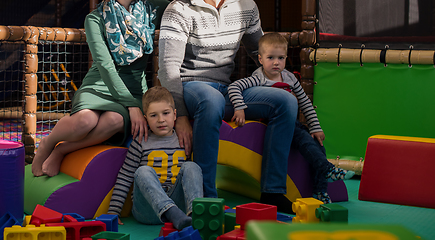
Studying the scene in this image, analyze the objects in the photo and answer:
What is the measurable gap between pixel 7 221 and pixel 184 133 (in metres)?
0.69

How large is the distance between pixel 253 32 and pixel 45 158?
3.51 feet

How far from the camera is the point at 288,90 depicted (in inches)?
76.5

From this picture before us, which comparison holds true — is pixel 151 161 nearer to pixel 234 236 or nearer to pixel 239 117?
pixel 239 117

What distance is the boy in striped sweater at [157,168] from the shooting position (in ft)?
5.11

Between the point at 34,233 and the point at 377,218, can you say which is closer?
the point at 34,233

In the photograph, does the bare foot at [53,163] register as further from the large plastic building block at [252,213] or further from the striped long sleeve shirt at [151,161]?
the large plastic building block at [252,213]

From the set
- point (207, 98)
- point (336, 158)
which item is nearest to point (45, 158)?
point (207, 98)

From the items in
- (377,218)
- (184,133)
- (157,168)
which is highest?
(184,133)

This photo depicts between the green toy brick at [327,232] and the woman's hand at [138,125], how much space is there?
1146 millimetres

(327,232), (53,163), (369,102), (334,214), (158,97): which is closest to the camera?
(327,232)

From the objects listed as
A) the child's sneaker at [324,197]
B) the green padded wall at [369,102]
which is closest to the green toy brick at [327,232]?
the child's sneaker at [324,197]

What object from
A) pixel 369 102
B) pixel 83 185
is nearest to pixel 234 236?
pixel 83 185

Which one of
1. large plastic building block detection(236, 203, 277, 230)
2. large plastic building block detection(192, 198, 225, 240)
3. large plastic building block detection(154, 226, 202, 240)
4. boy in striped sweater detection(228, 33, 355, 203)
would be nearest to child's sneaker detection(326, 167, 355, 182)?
boy in striped sweater detection(228, 33, 355, 203)

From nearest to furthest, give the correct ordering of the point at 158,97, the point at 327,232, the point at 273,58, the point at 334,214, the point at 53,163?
the point at 327,232
the point at 334,214
the point at 158,97
the point at 53,163
the point at 273,58
